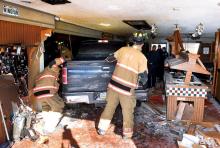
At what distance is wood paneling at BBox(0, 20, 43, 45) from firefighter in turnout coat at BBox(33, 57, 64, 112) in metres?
0.83

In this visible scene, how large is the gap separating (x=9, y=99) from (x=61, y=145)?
4.43 feet

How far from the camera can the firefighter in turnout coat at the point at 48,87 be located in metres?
5.44

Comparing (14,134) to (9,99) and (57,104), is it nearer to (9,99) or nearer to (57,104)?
(9,99)

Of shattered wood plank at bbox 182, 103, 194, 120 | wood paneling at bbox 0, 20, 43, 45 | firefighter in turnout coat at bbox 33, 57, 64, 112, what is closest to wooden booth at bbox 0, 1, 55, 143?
wood paneling at bbox 0, 20, 43, 45

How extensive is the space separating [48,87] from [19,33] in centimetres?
126

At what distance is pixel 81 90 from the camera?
612cm

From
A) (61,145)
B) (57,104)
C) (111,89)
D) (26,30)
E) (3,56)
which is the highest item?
(26,30)

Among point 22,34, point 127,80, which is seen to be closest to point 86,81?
point 127,80

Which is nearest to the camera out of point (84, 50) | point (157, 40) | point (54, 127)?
point (54, 127)

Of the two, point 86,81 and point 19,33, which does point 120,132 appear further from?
point 19,33

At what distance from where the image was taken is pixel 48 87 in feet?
17.8

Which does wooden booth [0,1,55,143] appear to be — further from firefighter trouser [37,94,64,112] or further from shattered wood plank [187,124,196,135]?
shattered wood plank [187,124,196,135]

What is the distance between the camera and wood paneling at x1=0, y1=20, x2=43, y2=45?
16.4ft

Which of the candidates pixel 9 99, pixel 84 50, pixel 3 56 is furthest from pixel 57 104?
pixel 84 50
